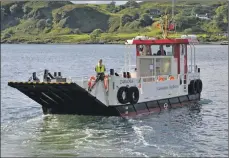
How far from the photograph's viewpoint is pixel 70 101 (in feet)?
96.7

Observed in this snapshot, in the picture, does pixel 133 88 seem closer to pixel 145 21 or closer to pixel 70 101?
pixel 70 101

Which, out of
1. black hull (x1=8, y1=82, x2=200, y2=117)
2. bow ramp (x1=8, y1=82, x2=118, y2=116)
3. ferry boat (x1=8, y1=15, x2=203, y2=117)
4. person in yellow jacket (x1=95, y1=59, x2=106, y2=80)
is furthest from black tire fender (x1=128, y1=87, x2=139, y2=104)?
person in yellow jacket (x1=95, y1=59, x2=106, y2=80)

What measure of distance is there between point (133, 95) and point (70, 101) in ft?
11.0

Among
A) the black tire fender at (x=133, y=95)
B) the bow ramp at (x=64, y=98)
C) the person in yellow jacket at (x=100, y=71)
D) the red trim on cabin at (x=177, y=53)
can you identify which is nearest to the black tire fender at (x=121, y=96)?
the black tire fender at (x=133, y=95)

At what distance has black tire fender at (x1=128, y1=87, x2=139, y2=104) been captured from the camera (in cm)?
3023

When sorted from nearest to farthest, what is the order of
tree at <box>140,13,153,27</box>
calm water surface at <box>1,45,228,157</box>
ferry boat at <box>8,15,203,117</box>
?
calm water surface at <box>1,45,228,157</box> → ferry boat at <box>8,15,203,117</box> → tree at <box>140,13,153,27</box>

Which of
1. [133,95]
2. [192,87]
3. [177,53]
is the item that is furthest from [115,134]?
[192,87]

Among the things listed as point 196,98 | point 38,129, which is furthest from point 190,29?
point 38,129

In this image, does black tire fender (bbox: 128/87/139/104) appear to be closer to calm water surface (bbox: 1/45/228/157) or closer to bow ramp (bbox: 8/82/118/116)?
calm water surface (bbox: 1/45/228/157)

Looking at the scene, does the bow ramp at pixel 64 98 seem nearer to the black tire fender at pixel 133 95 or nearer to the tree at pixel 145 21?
the black tire fender at pixel 133 95

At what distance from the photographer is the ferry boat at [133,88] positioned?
28.9m

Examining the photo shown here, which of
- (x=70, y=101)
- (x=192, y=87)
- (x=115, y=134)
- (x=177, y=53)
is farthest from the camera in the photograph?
(x=192, y=87)

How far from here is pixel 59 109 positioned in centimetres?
3052

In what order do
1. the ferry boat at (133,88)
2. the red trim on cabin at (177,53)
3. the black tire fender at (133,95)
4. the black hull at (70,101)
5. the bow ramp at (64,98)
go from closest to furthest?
the bow ramp at (64,98)
the black hull at (70,101)
the ferry boat at (133,88)
the black tire fender at (133,95)
the red trim on cabin at (177,53)
